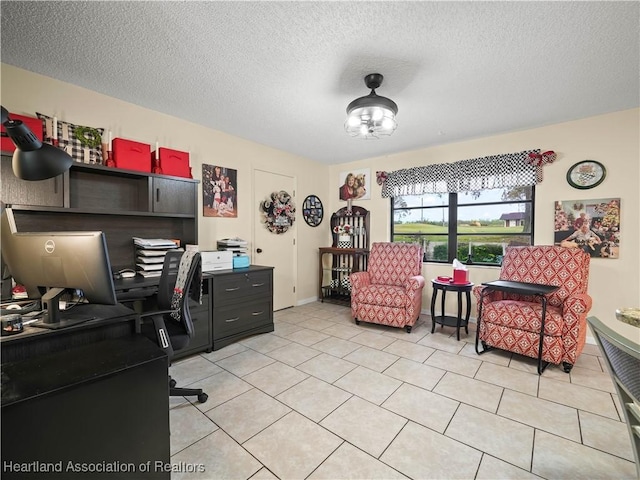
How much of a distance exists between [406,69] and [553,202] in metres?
2.48

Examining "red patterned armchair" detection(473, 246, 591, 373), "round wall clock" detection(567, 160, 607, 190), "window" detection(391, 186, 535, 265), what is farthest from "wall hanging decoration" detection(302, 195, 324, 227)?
"round wall clock" detection(567, 160, 607, 190)

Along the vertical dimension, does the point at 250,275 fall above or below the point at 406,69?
below

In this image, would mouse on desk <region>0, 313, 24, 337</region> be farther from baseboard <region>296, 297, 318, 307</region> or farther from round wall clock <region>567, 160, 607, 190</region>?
round wall clock <region>567, 160, 607, 190</region>

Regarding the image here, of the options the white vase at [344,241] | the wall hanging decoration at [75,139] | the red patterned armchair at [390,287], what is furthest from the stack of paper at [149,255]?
the white vase at [344,241]

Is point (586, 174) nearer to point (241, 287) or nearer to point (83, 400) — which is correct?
point (241, 287)

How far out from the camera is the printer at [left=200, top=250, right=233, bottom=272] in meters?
3.00

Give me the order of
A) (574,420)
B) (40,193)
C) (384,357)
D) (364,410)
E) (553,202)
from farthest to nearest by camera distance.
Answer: (553,202) → (384,357) → (40,193) → (364,410) → (574,420)

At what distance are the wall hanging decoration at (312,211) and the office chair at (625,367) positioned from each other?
13.6 ft

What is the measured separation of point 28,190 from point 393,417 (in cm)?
303

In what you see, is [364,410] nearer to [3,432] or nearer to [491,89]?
[3,432]

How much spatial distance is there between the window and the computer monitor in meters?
3.97

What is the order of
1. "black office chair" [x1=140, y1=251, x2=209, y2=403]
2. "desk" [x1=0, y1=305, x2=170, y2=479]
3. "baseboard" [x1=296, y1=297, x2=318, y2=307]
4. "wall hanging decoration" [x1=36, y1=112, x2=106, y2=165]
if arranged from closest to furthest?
"desk" [x1=0, y1=305, x2=170, y2=479]
"black office chair" [x1=140, y1=251, x2=209, y2=403]
"wall hanging decoration" [x1=36, y1=112, x2=106, y2=165]
"baseboard" [x1=296, y1=297, x2=318, y2=307]

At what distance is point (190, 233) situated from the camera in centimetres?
306

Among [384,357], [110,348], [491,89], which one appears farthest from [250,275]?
[491,89]
